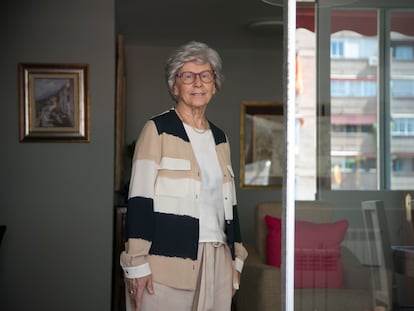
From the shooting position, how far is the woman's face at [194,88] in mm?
2447

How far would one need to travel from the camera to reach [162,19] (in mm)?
5652

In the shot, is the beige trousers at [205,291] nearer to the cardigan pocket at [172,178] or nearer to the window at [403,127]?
the cardigan pocket at [172,178]

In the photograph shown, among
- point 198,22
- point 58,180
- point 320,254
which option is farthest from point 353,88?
point 198,22

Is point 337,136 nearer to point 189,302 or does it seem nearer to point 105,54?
point 189,302

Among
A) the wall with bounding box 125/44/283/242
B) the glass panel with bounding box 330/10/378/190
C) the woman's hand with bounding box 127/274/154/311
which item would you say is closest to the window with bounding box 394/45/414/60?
the glass panel with bounding box 330/10/378/190

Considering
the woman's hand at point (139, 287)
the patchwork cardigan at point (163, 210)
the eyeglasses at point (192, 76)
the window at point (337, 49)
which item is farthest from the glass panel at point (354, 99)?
the woman's hand at point (139, 287)

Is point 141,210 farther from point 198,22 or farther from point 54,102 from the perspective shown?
point 198,22

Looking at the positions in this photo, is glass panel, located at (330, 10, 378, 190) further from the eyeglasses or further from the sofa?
the eyeglasses

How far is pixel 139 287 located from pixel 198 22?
3790 mm

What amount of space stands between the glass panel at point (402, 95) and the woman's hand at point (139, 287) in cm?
115

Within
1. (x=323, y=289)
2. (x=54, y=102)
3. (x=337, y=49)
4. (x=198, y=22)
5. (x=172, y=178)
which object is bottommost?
(x=323, y=289)

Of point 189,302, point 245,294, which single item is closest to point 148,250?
point 189,302

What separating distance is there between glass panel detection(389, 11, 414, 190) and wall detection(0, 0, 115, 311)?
2188mm

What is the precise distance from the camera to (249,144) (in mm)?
7082
